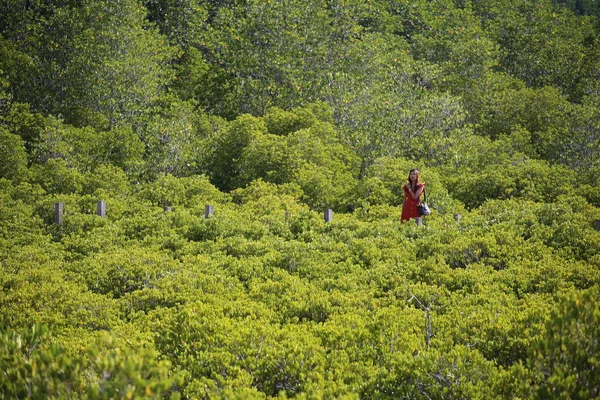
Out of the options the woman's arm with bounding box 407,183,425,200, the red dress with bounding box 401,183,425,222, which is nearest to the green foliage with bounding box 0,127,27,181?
the red dress with bounding box 401,183,425,222

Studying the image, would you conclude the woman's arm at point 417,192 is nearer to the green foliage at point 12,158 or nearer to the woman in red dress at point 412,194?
the woman in red dress at point 412,194

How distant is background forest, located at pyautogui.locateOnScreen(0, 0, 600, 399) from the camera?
22.5 ft

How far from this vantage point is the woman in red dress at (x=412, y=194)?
13.5 meters

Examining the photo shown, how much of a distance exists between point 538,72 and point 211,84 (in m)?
23.4

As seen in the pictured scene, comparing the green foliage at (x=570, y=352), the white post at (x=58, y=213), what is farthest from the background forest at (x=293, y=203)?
the white post at (x=58, y=213)

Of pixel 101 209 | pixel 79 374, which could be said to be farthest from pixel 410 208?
pixel 79 374

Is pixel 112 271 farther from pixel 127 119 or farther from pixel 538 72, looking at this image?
pixel 538 72

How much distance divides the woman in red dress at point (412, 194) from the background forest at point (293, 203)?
20.5 inches

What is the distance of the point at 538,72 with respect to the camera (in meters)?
44.9

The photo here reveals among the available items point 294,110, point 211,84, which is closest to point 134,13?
point 211,84

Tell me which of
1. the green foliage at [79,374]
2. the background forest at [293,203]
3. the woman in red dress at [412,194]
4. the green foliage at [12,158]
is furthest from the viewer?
the green foliage at [12,158]

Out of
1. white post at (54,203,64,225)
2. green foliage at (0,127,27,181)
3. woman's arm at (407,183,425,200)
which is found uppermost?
woman's arm at (407,183,425,200)

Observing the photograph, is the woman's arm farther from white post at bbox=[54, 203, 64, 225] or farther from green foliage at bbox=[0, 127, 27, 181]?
green foliage at bbox=[0, 127, 27, 181]

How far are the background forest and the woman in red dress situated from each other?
0.52 metres
